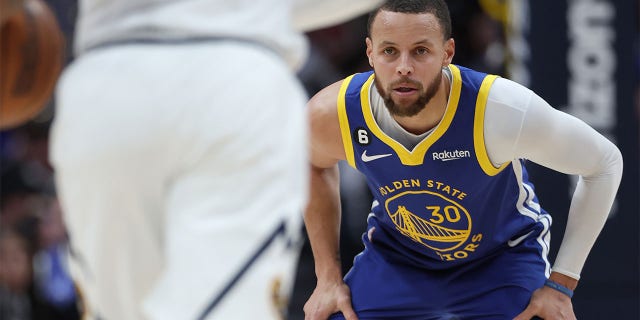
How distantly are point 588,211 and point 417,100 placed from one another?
0.81m

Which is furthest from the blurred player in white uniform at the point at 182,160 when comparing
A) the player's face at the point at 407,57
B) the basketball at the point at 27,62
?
the player's face at the point at 407,57

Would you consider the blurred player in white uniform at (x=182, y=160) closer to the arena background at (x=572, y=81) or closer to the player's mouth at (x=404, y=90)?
the player's mouth at (x=404, y=90)

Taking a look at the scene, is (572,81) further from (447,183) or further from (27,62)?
(27,62)

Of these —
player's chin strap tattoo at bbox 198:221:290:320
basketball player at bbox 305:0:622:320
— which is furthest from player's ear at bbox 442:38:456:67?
player's chin strap tattoo at bbox 198:221:290:320

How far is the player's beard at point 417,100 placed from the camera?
3.35 metres

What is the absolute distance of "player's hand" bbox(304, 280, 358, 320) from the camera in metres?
3.76

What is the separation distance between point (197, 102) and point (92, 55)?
32cm

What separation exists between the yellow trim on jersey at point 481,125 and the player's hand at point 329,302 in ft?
2.53

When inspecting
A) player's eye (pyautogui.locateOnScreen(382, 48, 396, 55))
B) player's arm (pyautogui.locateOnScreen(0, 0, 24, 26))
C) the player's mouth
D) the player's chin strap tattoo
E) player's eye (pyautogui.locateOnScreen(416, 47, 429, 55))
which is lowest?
the player's mouth

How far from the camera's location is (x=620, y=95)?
6457mm

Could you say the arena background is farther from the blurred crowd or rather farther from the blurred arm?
the blurred arm

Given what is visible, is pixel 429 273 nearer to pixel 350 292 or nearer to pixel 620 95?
pixel 350 292

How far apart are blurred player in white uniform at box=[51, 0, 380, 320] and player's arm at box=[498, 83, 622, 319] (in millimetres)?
1353

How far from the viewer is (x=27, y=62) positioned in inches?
106
